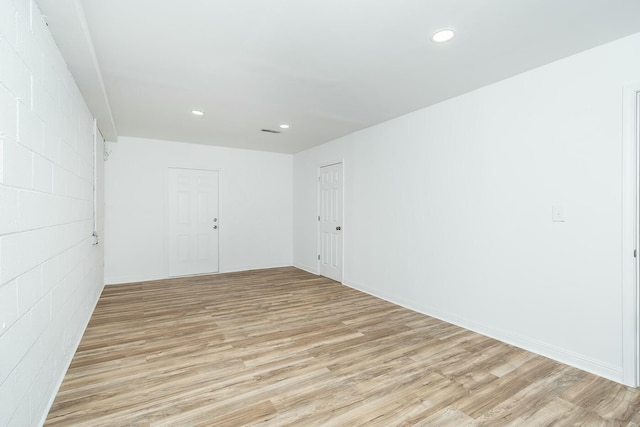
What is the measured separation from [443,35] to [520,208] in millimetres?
1658

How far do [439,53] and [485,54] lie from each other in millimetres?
370

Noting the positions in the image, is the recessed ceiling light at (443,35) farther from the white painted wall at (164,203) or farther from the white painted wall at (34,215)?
the white painted wall at (164,203)

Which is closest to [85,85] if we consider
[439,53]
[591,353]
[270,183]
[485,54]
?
[439,53]

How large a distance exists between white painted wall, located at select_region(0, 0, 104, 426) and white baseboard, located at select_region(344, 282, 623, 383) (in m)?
3.41

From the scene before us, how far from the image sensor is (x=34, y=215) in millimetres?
1631

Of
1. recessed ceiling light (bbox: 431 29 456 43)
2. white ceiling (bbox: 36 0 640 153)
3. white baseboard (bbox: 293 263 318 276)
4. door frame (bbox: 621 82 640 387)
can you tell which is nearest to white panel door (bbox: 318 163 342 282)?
white baseboard (bbox: 293 263 318 276)

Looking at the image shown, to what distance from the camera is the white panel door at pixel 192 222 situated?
5.48 m

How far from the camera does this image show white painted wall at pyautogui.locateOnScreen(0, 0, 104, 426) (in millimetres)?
1316

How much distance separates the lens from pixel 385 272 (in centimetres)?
422

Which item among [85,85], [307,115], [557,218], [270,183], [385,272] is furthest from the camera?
[270,183]

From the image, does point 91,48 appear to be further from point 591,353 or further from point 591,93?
point 591,353

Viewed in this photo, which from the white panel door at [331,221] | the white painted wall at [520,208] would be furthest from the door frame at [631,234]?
the white panel door at [331,221]

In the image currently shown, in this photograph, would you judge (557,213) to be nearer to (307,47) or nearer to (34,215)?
(307,47)

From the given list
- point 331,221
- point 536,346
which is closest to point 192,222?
point 331,221
